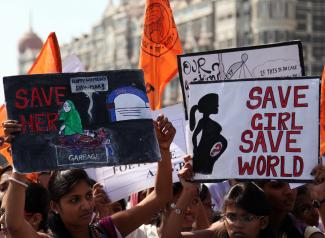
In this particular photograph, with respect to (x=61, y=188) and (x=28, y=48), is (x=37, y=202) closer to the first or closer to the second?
(x=61, y=188)

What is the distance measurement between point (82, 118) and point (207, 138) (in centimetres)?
69

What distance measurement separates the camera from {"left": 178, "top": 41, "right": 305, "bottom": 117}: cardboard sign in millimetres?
6363

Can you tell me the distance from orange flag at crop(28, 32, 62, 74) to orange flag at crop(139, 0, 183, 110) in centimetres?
64

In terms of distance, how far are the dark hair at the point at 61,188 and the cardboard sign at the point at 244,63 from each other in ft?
3.75

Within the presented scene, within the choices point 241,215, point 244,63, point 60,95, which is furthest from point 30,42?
point 241,215

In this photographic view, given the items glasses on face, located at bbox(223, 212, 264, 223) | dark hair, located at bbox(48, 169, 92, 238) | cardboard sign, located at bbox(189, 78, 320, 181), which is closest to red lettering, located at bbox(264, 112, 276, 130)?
cardboard sign, located at bbox(189, 78, 320, 181)

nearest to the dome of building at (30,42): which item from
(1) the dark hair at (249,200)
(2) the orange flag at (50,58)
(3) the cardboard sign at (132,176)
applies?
(2) the orange flag at (50,58)

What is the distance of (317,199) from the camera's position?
5480 mm

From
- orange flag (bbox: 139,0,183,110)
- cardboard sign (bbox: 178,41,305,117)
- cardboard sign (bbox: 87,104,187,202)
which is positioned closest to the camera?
cardboard sign (bbox: 178,41,305,117)

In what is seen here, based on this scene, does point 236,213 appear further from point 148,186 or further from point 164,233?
point 148,186

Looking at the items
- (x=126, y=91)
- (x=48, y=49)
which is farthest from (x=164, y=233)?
(x=48, y=49)

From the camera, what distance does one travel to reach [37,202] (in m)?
5.66

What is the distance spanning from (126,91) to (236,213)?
2.74 feet

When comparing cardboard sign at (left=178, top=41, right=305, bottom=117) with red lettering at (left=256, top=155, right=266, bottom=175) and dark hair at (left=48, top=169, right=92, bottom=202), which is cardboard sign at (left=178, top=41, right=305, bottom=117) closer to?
red lettering at (left=256, top=155, right=266, bottom=175)
